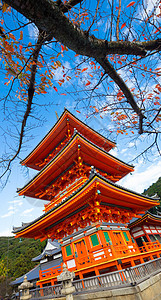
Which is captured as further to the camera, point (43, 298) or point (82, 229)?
point (82, 229)

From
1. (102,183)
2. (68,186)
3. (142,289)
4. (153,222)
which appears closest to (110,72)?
(102,183)

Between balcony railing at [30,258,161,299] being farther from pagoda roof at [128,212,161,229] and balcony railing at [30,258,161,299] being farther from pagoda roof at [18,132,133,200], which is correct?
pagoda roof at [128,212,161,229]

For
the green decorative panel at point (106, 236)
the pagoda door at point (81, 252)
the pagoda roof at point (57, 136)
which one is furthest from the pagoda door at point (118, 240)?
the pagoda roof at point (57, 136)

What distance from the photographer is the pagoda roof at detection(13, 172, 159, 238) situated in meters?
7.22

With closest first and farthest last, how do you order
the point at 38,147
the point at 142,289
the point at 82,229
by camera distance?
the point at 142,289 < the point at 82,229 < the point at 38,147

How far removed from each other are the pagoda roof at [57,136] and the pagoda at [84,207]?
0.04 m

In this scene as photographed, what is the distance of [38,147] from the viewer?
13.0 m

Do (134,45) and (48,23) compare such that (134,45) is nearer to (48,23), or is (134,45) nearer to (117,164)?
(48,23)

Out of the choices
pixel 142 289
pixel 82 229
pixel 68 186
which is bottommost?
pixel 142 289

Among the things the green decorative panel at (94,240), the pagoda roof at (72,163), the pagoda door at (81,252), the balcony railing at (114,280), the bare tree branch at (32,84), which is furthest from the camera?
the pagoda roof at (72,163)

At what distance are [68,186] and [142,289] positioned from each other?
21.8 feet

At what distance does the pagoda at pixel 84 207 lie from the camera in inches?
288

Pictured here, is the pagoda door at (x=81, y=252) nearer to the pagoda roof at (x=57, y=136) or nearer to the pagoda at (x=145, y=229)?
the pagoda roof at (x=57, y=136)

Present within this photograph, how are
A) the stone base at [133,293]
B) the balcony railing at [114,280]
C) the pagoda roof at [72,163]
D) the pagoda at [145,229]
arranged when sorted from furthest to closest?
1. the pagoda at [145,229]
2. the pagoda roof at [72,163]
3. the balcony railing at [114,280]
4. the stone base at [133,293]
